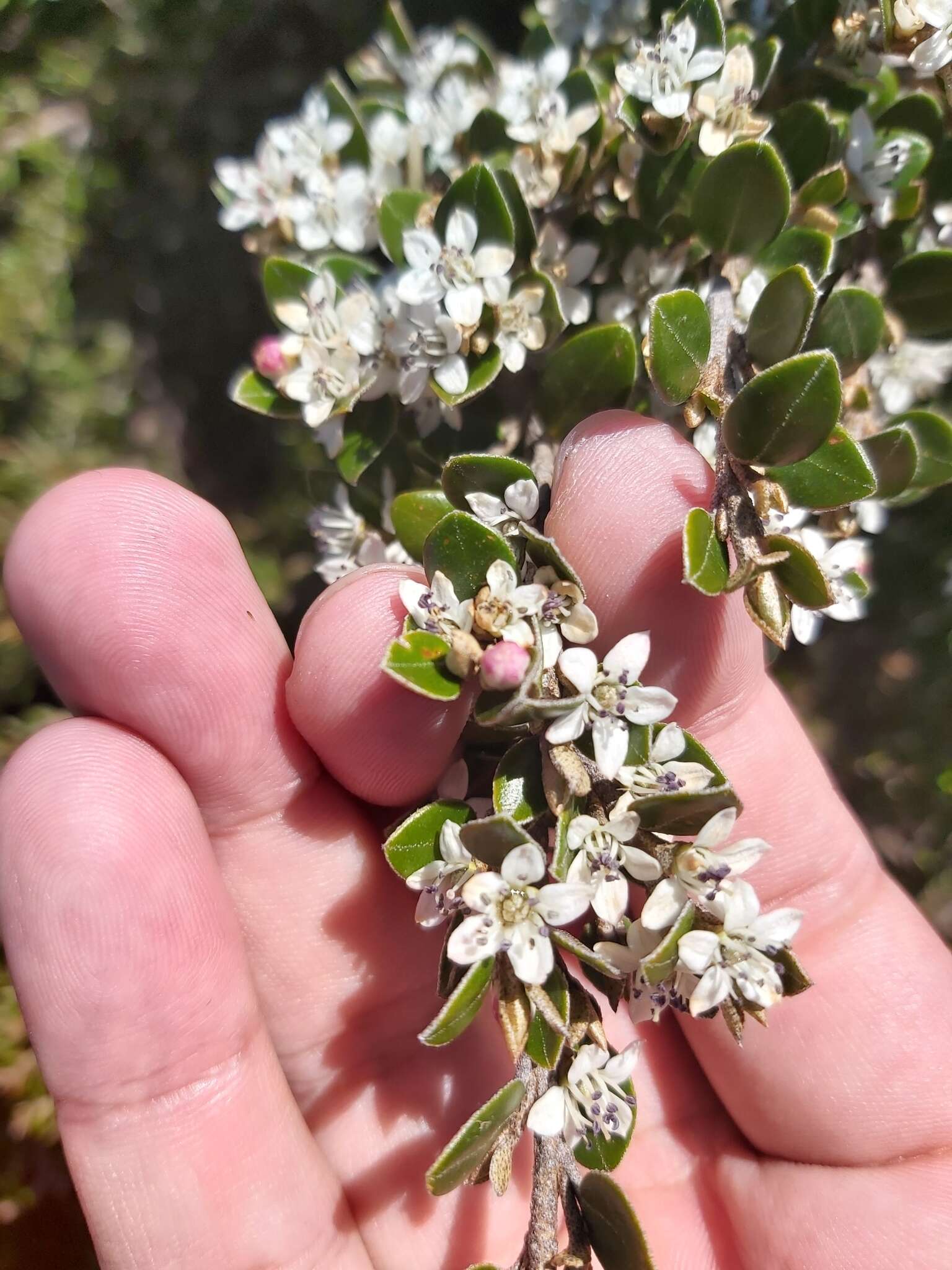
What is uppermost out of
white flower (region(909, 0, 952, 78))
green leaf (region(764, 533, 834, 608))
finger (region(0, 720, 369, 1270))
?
white flower (region(909, 0, 952, 78))

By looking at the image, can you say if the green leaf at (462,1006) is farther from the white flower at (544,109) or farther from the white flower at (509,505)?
the white flower at (544,109)

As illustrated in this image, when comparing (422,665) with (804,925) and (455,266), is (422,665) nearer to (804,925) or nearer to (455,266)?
(455,266)

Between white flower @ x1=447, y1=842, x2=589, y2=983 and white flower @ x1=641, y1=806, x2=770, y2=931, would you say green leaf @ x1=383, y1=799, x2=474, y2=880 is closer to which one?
white flower @ x1=447, y1=842, x2=589, y2=983

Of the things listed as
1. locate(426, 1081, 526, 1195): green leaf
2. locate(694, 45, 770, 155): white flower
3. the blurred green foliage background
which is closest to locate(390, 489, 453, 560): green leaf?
locate(694, 45, 770, 155): white flower

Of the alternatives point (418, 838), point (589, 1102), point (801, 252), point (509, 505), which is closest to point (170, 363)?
point (509, 505)

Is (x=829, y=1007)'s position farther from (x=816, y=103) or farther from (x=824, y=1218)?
(x=816, y=103)
